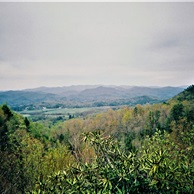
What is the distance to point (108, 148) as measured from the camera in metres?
6.71

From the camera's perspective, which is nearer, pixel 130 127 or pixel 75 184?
pixel 75 184

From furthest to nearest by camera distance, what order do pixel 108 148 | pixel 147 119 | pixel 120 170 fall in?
pixel 147 119, pixel 108 148, pixel 120 170

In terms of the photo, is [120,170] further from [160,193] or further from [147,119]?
[147,119]

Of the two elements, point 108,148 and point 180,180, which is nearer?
point 180,180

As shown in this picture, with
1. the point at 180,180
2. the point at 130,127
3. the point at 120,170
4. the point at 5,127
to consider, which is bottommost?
the point at 130,127

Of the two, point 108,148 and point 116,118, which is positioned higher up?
point 108,148

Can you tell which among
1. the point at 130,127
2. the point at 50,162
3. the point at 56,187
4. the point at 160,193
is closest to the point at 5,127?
the point at 50,162

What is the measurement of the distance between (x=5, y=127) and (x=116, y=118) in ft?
122

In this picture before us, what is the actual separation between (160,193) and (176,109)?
39.2 metres

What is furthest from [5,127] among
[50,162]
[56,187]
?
[56,187]

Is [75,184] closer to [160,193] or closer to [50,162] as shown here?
[160,193]

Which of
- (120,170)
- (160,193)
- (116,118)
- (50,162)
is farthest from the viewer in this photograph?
(116,118)

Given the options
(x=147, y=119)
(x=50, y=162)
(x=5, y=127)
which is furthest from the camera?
(x=147, y=119)

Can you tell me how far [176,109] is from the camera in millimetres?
42094
